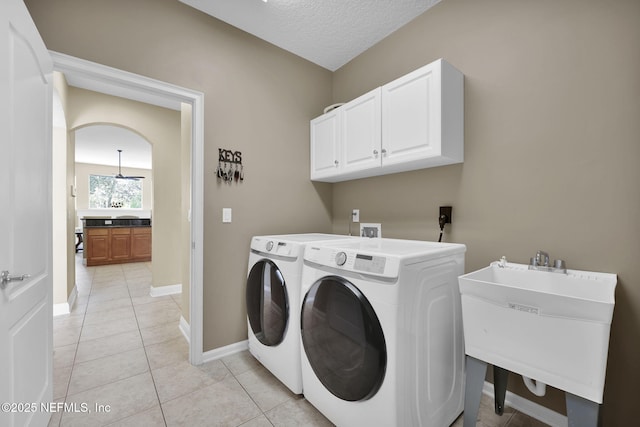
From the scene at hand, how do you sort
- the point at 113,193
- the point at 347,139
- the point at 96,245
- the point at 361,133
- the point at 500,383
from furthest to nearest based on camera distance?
the point at 113,193, the point at 96,245, the point at 347,139, the point at 361,133, the point at 500,383

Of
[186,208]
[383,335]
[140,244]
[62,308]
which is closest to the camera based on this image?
[383,335]

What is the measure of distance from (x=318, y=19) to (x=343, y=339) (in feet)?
7.47

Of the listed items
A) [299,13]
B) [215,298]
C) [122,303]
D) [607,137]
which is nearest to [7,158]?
[215,298]

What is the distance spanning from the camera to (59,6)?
5.06 ft

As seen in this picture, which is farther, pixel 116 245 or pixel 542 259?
pixel 116 245

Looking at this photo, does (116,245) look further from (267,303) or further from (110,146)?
(267,303)

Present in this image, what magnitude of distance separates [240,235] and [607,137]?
231cm

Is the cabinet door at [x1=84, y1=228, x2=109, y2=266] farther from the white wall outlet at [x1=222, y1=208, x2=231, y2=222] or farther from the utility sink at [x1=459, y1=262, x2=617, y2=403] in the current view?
the utility sink at [x1=459, y1=262, x2=617, y2=403]

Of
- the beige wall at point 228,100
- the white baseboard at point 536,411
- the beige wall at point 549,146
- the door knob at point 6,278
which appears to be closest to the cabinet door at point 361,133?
the beige wall at point 549,146

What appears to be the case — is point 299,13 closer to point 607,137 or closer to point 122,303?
point 607,137

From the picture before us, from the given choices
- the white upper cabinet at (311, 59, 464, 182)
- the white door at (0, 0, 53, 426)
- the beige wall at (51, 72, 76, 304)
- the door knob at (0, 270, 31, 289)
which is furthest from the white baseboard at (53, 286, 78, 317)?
the white upper cabinet at (311, 59, 464, 182)

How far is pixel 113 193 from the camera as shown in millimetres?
8703

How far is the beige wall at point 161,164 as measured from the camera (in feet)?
11.3

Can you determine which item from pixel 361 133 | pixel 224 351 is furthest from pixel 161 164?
pixel 361 133
